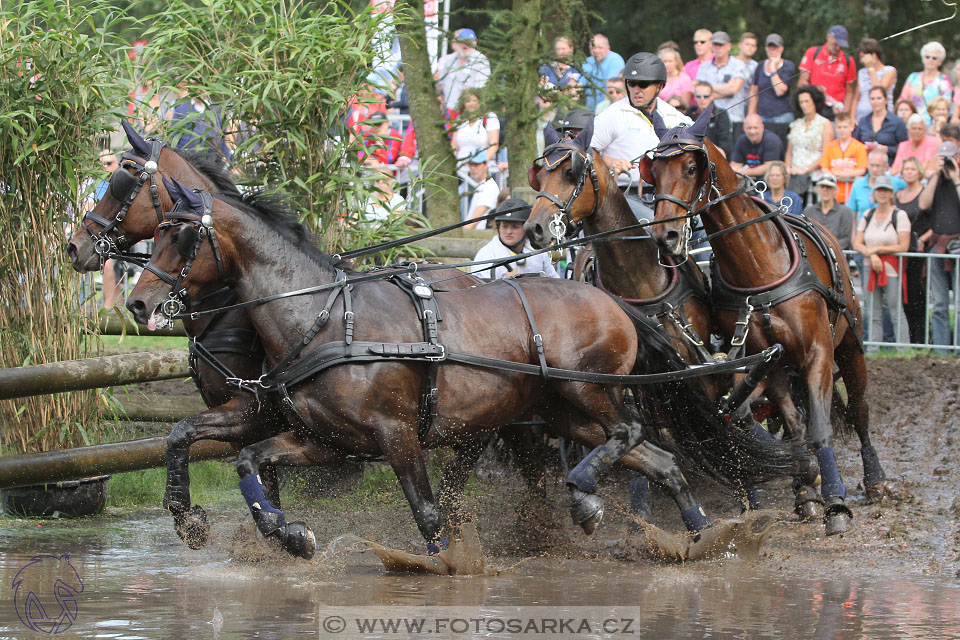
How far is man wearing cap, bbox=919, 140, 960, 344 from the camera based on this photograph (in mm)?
11398

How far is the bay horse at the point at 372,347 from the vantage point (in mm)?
5836

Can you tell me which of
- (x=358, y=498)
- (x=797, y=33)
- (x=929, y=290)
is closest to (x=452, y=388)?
(x=358, y=498)

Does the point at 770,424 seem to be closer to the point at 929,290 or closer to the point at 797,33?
the point at 929,290

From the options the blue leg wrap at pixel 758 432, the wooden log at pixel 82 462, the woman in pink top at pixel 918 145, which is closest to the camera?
the wooden log at pixel 82 462

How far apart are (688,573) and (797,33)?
16.2m

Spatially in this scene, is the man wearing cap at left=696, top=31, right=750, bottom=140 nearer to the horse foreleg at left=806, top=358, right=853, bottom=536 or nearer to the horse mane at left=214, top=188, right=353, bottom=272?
the horse foreleg at left=806, top=358, right=853, bottom=536

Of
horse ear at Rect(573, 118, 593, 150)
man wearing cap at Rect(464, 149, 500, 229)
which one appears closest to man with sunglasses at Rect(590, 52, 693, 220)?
horse ear at Rect(573, 118, 593, 150)

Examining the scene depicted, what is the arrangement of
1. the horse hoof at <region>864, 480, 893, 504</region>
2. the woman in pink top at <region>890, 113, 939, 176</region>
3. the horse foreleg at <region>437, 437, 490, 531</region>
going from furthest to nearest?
the woman in pink top at <region>890, 113, 939, 176</region> < the horse hoof at <region>864, 480, 893, 504</region> < the horse foreleg at <region>437, 437, 490, 531</region>

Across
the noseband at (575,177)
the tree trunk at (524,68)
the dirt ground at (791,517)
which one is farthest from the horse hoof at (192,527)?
the tree trunk at (524,68)

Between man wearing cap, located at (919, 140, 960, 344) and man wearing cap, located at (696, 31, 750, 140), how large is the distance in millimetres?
2682

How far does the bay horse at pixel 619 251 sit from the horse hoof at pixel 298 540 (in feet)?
6.28

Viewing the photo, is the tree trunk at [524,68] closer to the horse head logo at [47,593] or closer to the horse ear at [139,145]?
Result: the horse ear at [139,145]

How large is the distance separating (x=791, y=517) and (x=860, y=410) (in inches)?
48.2

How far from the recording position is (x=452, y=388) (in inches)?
241
